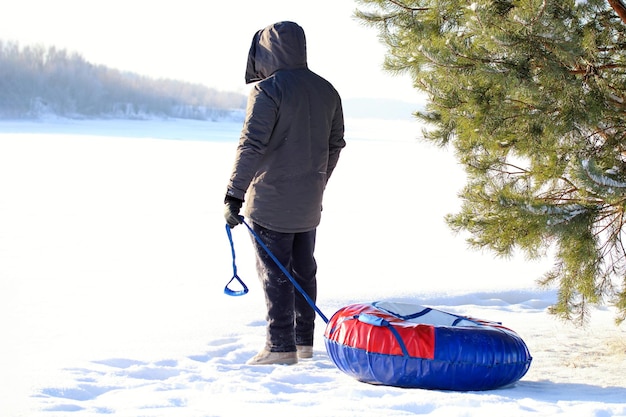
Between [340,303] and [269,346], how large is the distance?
1929mm

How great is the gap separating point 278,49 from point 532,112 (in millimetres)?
1285

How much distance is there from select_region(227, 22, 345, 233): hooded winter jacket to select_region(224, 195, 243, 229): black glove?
0.11 feet

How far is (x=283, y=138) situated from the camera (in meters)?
3.83

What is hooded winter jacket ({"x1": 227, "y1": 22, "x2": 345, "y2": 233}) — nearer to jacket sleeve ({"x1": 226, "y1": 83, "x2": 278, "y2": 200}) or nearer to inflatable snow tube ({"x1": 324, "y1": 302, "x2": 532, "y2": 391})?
jacket sleeve ({"x1": 226, "y1": 83, "x2": 278, "y2": 200})

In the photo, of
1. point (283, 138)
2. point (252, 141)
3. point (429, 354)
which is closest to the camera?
point (429, 354)

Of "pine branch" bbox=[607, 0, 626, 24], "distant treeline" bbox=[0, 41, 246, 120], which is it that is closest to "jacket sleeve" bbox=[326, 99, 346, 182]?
"pine branch" bbox=[607, 0, 626, 24]

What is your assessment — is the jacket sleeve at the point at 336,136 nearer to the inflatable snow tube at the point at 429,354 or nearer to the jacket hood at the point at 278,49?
the jacket hood at the point at 278,49

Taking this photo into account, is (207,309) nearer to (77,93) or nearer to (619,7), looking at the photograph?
(619,7)

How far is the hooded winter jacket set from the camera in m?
3.71

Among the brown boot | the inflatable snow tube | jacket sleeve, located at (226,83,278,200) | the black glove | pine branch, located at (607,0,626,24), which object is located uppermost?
pine branch, located at (607,0,626,24)

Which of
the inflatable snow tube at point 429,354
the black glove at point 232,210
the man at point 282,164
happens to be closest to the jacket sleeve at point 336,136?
the man at point 282,164

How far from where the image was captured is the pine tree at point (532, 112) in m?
3.51

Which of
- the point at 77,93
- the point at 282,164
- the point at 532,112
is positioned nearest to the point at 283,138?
the point at 282,164

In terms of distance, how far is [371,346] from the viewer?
11.0 ft
